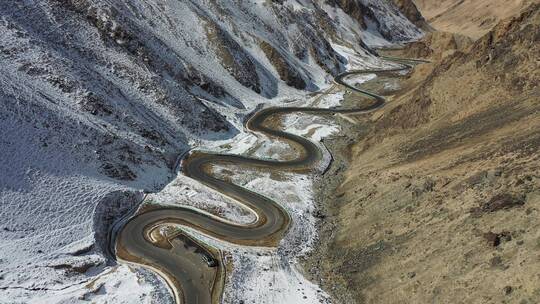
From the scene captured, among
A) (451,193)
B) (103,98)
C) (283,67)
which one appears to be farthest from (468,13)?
(451,193)

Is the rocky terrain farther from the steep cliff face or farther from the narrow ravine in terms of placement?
the steep cliff face

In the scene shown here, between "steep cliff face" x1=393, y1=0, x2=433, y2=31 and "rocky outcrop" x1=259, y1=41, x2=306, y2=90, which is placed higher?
"steep cliff face" x1=393, y1=0, x2=433, y2=31

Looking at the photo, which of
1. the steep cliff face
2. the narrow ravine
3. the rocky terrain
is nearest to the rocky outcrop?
the rocky terrain

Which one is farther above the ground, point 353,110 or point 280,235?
point 353,110

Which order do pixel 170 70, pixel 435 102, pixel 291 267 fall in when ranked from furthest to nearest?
pixel 170 70, pixel 435 102, pixel 291 267

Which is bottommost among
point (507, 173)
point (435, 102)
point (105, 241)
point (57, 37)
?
point (105, 241)

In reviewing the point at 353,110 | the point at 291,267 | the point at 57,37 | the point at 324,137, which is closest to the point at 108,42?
the point at 57,37

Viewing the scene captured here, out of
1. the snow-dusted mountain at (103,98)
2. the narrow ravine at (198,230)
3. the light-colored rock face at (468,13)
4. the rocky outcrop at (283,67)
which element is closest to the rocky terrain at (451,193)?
the narrow ravine at (198,230)

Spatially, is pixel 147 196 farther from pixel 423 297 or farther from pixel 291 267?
pixel 423 297
